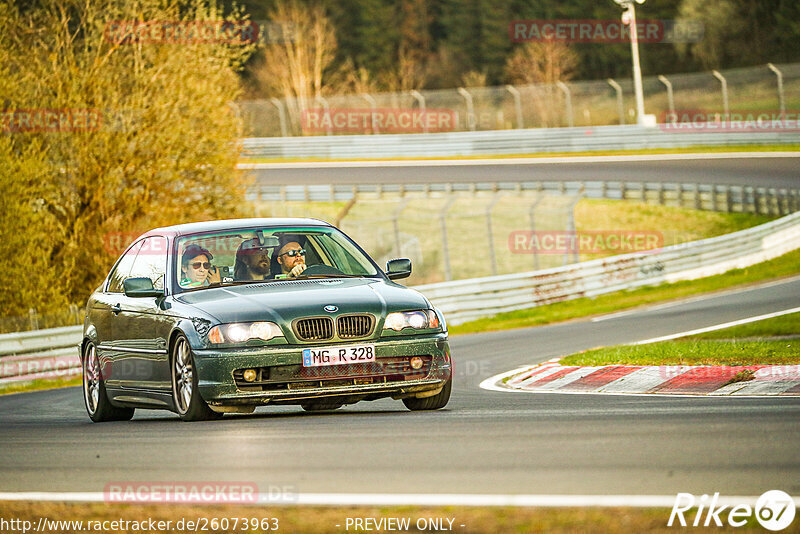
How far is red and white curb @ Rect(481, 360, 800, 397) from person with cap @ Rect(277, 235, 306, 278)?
2.72m

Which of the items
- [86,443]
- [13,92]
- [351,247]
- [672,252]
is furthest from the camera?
[672,252]

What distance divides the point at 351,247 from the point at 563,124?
5081cm

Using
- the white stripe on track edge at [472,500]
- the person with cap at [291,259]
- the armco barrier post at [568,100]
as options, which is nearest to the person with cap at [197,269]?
the person with cap at [291,259]

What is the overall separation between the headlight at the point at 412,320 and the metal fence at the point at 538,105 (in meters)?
39.2

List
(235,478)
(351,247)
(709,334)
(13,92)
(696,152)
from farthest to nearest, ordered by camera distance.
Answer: (696,152), (13,92), (709,334), (351,247), (235,478)

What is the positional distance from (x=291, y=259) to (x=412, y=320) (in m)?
1.41

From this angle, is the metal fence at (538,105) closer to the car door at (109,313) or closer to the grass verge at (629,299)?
the grass verge at (629,299)

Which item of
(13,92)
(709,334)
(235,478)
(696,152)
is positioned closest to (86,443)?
(235,478)

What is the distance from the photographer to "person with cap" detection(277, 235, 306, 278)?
10359 mm

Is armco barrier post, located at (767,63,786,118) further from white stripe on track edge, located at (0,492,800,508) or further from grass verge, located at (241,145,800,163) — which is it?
white stripe on track edge, located at (0,492,800,508)

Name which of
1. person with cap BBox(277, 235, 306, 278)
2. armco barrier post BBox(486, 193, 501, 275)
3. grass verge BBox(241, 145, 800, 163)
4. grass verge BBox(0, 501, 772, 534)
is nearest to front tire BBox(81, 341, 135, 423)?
person with cap BBox(277, 235, 306, 278)

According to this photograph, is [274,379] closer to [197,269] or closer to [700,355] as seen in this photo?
[197,269]

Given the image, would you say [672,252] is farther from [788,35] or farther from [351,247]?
[788,35]

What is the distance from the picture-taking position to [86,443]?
28.9 ft
